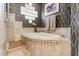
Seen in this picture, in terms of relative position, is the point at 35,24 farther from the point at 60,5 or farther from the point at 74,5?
the point at 74,5

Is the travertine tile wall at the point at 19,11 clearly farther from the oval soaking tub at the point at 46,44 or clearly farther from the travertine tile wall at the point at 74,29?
the travertine tile wall at the point at 74,29

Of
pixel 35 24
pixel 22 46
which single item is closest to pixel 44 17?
pixel 35 24

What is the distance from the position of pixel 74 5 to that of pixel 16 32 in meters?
0.72

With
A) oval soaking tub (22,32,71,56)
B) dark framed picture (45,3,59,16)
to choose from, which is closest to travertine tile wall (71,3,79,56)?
oval soaking tub (22,32,71,56)

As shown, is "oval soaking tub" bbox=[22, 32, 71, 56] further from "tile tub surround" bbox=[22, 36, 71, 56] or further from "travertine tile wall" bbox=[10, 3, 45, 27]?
"travertine tile wall" bbox=[10, 3, 45, 27]

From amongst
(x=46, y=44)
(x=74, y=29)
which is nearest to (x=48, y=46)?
(x=46, y=44)

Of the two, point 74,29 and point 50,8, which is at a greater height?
point 50,8

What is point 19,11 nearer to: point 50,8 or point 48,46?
point 50,8

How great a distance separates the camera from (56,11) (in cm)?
137

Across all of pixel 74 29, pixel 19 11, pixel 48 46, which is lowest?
pixel 48 46

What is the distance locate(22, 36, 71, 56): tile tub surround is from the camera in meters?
1.34

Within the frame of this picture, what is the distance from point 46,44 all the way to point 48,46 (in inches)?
1.3

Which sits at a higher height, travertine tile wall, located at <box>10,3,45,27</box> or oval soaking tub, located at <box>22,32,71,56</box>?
travertine tile wall, located at <box>10,3,45,27</box>

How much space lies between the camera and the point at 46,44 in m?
1.35
